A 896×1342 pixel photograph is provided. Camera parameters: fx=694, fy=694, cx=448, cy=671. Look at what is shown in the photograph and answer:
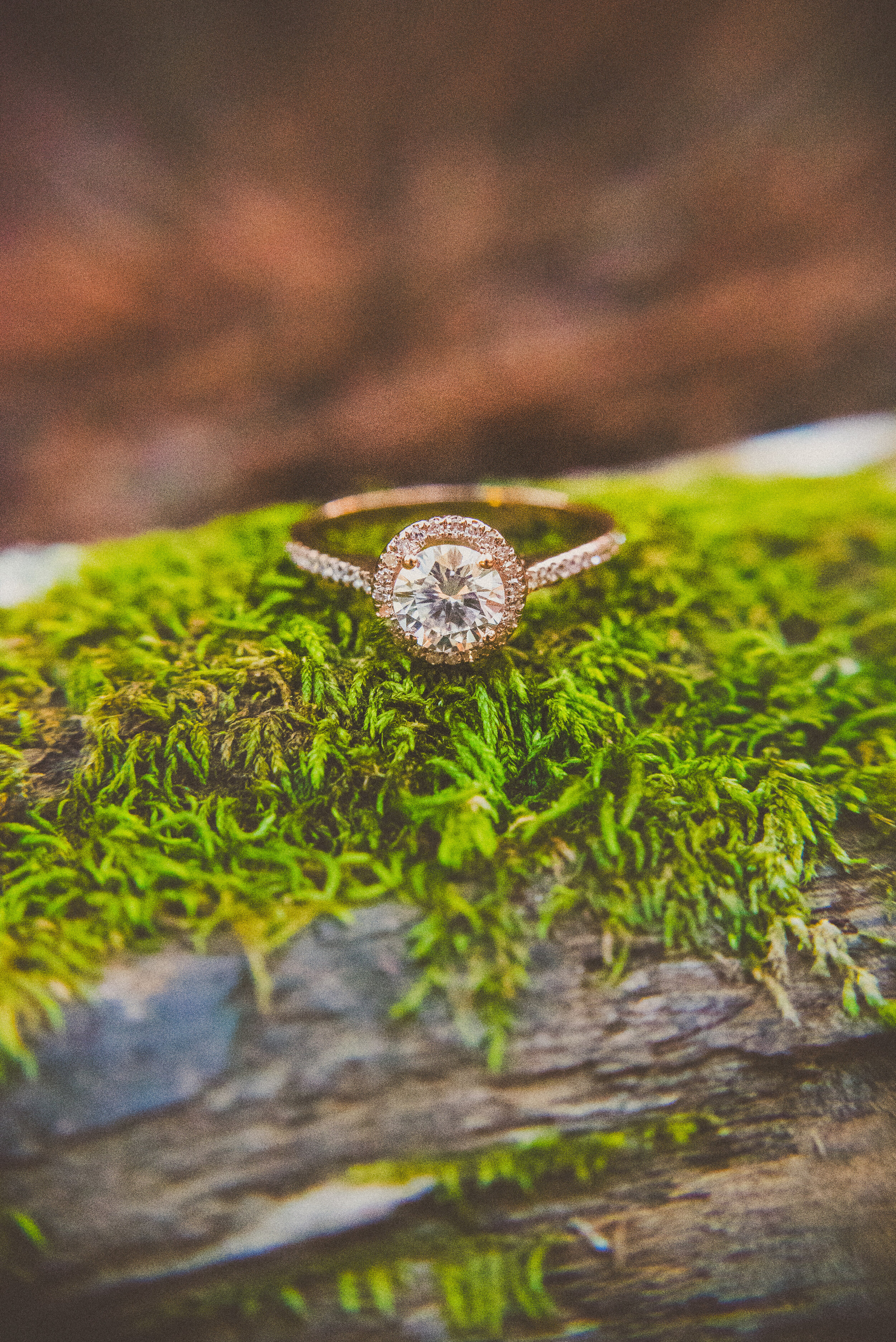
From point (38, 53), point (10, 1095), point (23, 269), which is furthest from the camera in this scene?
point (23, 269)

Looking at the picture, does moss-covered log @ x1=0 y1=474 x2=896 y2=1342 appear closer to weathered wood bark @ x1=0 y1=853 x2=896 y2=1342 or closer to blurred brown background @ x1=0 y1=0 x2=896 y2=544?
weathered wood bark @ x1=0 y1=853 x2=896 y2=1342

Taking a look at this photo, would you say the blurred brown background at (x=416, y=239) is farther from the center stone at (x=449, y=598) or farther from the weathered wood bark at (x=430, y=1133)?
the weathered wood bark at (x=430, y=1133)

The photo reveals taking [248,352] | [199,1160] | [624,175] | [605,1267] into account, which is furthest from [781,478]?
[199,1160]

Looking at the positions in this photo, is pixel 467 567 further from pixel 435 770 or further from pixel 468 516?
pixel 468 516

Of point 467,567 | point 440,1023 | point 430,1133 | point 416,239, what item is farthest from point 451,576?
point 416,239

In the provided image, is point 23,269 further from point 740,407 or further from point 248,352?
point 740,407

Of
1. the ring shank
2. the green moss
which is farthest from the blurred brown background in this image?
the green moss

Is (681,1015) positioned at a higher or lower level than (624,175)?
lower
